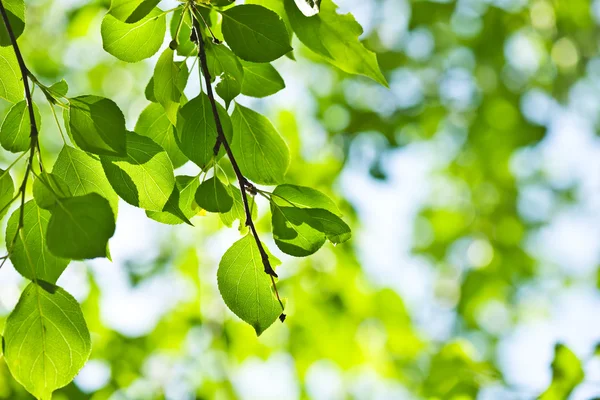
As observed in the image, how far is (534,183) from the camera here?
3469 millimetres

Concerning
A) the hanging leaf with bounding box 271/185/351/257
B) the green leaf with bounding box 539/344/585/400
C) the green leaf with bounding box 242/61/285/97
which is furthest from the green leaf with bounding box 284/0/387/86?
the green leaf with bounding box 539/344/585/400

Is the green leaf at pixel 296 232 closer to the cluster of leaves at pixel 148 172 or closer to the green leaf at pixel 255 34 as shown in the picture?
the cluster of leaves at pixel 148 172

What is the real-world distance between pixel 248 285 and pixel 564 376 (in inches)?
29.3

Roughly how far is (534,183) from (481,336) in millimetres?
933

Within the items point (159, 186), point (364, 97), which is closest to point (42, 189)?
point (159, 186)

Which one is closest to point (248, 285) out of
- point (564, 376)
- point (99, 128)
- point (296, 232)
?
point (296, 232)

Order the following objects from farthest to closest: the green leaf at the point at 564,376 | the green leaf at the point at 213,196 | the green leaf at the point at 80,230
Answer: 1. the green leaf at the point at 564,376
2. the green leaf at the point at 213,196
3. the green leaf at the point at 80,230

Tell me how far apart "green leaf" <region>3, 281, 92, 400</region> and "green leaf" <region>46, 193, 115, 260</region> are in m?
0.10

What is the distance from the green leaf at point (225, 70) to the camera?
446mm

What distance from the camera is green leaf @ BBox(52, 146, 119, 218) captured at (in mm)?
436

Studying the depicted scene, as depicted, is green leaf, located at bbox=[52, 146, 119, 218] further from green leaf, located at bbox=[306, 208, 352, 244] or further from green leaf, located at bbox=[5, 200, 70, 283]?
green leaf, located at bbox=[306, 208, 352, 244]

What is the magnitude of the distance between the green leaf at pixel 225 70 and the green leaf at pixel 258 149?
0.06 metres

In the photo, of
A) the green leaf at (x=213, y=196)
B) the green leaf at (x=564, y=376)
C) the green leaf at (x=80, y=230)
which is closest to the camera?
the green leaf at (x=80, y=230)

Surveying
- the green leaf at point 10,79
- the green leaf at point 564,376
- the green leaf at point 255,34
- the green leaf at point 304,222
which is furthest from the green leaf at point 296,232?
the green leaf at point 564,376
